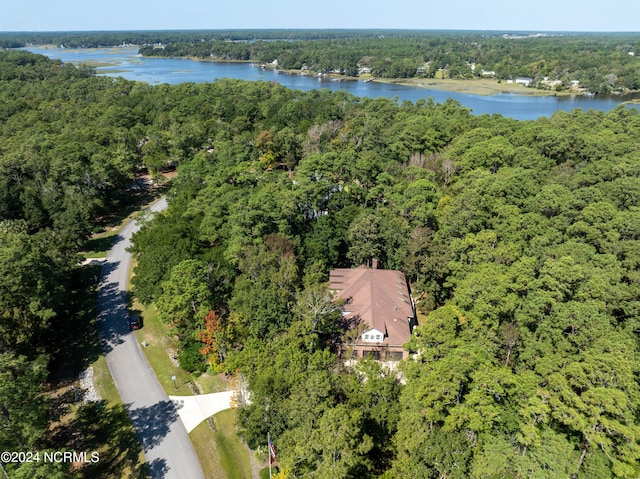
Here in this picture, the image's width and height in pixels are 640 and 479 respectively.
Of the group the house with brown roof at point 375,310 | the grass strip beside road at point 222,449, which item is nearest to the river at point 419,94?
the house with brown roof at point 375,310

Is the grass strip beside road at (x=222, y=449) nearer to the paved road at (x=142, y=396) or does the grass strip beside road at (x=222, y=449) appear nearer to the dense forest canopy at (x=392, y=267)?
the paved road at (x=142, y=396)

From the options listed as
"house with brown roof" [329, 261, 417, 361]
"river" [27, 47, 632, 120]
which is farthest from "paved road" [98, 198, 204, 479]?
"river" [27, 47, 632, 120]

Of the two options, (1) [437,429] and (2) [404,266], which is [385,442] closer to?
(1) [437,429]

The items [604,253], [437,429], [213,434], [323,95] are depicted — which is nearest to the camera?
[437,429]

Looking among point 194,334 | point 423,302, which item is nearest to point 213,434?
point 194,334

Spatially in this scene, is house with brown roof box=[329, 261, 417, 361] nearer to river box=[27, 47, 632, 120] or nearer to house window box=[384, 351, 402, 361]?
house window box=[384, 351, 402, 361]
